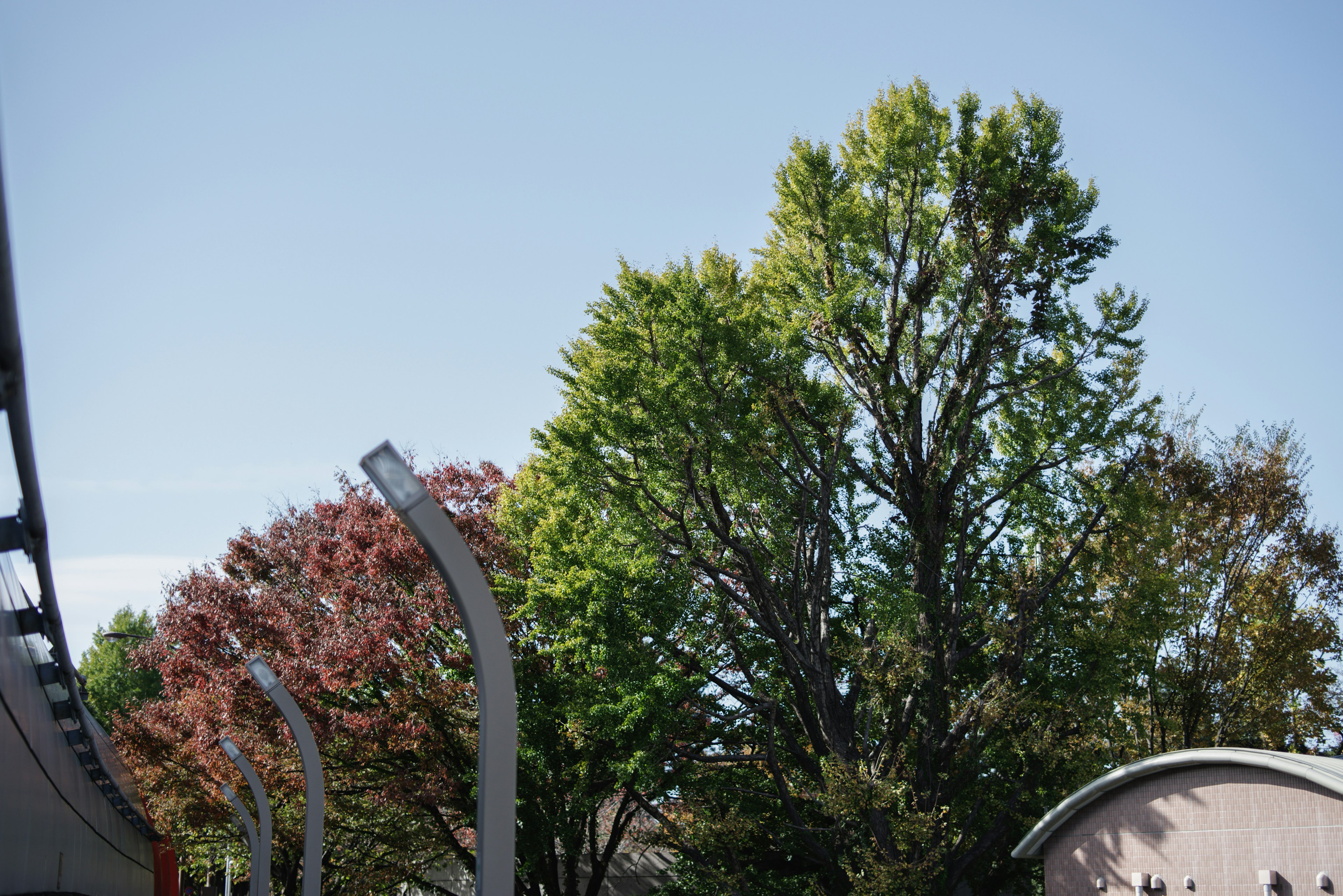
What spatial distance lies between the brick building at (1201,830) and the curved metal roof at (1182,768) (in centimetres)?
2

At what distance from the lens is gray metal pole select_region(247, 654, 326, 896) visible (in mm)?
10992

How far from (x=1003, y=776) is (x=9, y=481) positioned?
1969cm

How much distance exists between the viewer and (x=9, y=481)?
21.8ft

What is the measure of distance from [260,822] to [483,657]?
1171 cm

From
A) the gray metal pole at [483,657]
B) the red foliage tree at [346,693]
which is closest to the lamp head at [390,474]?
the gray metal pole at [483,657]

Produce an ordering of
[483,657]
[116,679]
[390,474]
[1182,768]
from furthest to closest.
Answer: [116,679] → [1182,768] → [483,657] → [390,474]

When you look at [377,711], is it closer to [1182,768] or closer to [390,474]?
[1182,768]

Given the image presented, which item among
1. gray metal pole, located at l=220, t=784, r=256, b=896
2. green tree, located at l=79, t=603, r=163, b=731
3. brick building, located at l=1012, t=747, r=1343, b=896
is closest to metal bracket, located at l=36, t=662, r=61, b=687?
gray metal pole, located at l=220, t=784, r=256, b=896

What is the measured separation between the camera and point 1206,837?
15477 millimetres

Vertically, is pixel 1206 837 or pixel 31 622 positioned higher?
pixel 31 622

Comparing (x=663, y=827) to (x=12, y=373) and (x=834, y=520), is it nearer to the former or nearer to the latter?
(x=834, y=520)

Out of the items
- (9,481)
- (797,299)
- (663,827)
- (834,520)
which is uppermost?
(797,299)

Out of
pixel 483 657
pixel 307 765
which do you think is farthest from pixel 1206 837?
pixel 483 657

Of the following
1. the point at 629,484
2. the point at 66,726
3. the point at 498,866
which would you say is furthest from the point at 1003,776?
the point at 498,866
